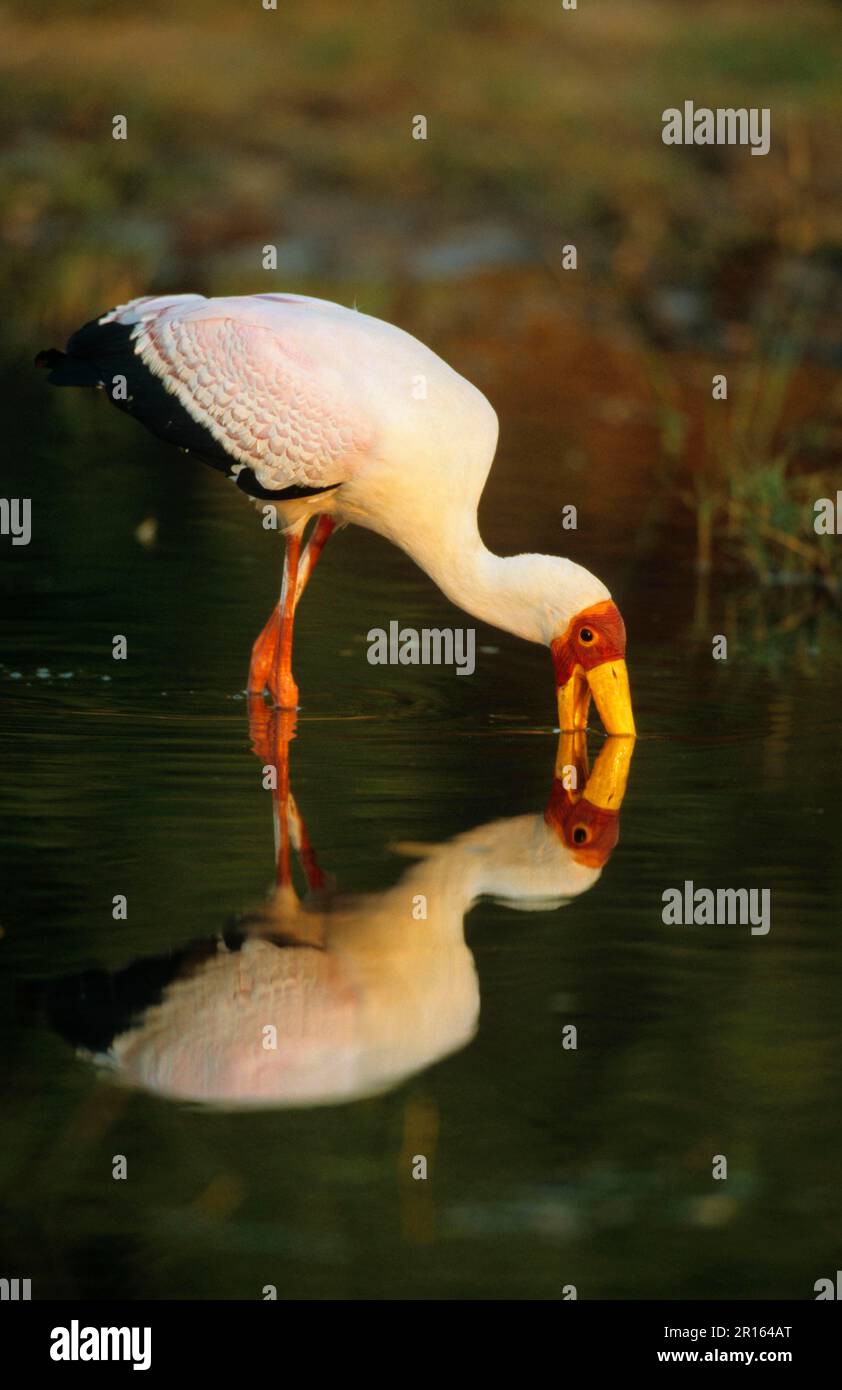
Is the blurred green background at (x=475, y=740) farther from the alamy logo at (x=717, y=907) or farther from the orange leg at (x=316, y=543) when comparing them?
the orange leg at (x=316, y=543)

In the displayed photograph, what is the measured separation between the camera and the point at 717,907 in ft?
21.8

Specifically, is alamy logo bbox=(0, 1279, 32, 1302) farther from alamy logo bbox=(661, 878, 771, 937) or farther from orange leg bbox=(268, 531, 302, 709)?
orange leg bbox=(268, 531, 302, 709)

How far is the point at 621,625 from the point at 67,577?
3519mm

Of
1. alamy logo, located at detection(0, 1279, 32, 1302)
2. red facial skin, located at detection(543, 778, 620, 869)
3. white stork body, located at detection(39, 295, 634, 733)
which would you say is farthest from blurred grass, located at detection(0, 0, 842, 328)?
alamy logo, located at detection(0, 1279, 32, 1302)

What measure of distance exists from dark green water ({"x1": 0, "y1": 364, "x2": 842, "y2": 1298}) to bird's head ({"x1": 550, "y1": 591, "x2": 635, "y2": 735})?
7.1 inches

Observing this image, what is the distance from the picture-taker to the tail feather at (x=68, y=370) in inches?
356

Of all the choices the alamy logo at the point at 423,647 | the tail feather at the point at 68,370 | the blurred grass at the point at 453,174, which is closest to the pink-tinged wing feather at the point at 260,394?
the tail feather at the point at 68,370

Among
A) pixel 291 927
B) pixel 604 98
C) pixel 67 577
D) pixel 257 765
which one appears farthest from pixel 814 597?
pixel 604 98

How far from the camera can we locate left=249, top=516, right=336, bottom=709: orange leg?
876cm

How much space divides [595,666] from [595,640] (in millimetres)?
98

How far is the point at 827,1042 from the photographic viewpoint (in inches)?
226

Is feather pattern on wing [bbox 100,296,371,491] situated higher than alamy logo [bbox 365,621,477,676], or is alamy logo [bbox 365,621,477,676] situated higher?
feather pattern on wing [bbox 100,296,371,491]

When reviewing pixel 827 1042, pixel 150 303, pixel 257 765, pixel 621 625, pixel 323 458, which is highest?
pixel 150 303
